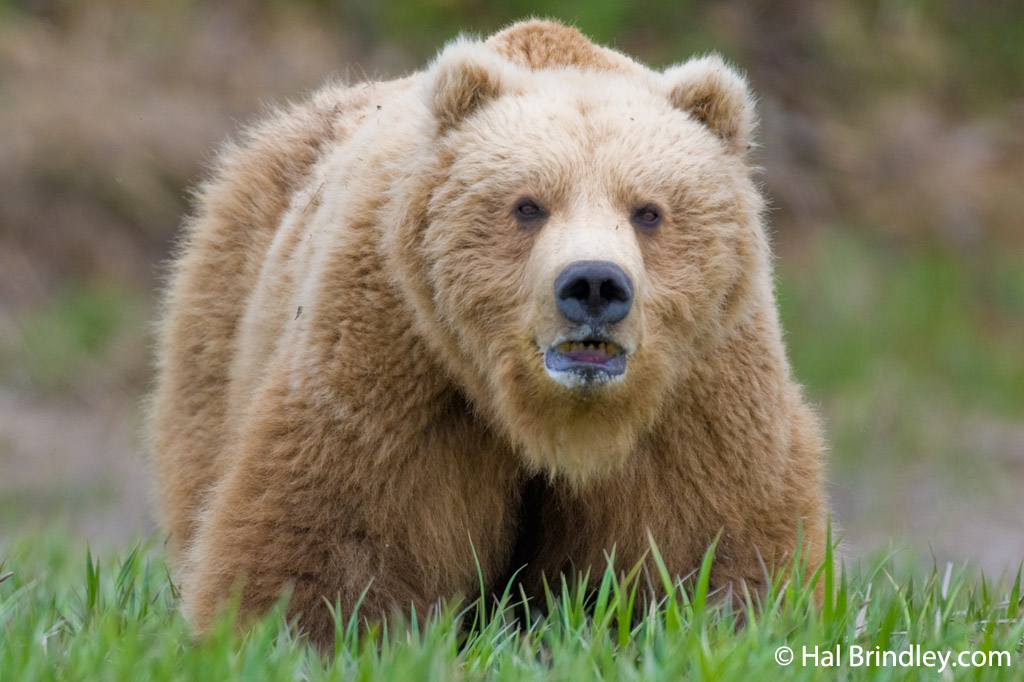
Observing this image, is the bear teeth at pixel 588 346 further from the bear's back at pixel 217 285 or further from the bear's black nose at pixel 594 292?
the bear's back at pixel 217 285

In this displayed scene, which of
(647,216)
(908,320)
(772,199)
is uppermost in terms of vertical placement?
(772,199)

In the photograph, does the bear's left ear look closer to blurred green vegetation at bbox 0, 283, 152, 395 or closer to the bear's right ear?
the bear's right ear

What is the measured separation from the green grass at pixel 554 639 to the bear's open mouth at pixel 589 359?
0.57m

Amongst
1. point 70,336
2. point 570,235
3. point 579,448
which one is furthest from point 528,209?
point 70,336

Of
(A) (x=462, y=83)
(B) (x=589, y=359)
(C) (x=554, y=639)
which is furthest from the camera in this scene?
(A) (x=462, y=83)

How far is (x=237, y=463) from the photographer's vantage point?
4613 millimetres

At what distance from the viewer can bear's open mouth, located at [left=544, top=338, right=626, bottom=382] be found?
416 cm

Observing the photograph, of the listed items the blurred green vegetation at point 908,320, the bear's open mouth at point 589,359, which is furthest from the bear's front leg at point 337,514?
the blurred green vegetation at point 908,320

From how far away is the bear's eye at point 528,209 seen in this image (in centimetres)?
437

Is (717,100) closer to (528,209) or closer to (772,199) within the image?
(528,209)

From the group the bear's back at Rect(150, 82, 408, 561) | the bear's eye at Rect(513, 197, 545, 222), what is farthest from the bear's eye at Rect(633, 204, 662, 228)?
the bear's back at Rect(150, 82, 408, 561)

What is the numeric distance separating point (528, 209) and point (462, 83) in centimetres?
48

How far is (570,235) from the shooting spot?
13.7 feet

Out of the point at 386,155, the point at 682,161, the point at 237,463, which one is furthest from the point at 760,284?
the point at 237,463
